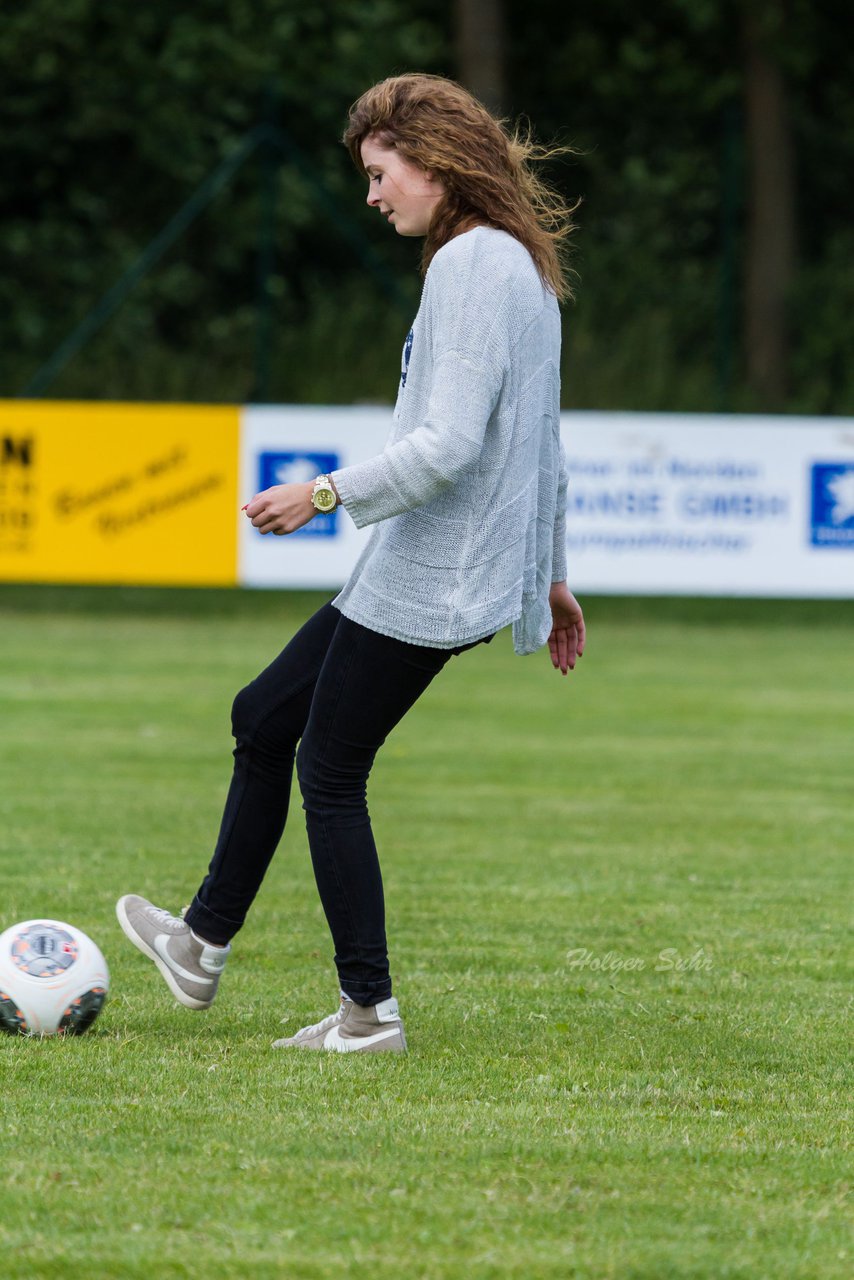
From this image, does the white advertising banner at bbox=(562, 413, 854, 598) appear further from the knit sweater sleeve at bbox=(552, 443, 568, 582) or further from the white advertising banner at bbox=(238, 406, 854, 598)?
the knit sweater sleeve at bbox=(552, 443, 568, 582)

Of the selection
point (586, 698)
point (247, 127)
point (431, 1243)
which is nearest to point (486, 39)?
point (247, 127)

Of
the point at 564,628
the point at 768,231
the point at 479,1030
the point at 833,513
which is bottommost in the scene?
the point at 479,1030

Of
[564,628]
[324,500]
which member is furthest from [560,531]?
[324,500]

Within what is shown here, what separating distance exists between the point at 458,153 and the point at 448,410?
57 cm

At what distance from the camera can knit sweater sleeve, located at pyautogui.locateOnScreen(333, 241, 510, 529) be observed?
168 inches

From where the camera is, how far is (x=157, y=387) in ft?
68.0

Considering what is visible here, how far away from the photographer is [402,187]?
447cm

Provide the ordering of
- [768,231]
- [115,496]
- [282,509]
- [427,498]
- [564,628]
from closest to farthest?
[282,509]
[427,498]
[564,628]
[115,496]
[768,231]

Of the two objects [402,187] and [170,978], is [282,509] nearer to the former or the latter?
[402,187]

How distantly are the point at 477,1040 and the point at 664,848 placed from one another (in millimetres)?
3008

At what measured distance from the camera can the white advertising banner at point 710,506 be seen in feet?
54.2

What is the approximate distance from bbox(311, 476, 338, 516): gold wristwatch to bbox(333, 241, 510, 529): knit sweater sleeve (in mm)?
20

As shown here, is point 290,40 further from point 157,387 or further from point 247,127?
point 157,387

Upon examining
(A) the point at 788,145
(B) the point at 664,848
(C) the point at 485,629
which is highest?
(A) the point at 788,145
